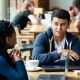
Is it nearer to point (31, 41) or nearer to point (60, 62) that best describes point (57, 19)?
point (60, 62)

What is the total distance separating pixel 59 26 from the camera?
2.95 m

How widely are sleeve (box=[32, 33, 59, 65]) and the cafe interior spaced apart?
0.12 meters

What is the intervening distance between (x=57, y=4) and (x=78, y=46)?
616 cm

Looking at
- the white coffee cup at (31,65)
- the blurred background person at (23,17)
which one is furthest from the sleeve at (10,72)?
the blurred background person at (23,17)

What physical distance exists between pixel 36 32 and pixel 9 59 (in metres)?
2.88

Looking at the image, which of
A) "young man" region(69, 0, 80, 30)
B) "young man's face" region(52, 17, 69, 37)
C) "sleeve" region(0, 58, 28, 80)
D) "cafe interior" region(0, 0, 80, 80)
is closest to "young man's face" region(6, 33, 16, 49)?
"sleeve" region(0, 58, 28, 80)

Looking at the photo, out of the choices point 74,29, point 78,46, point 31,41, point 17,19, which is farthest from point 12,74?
point 17,19

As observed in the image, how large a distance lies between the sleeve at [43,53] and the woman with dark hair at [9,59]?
59cm

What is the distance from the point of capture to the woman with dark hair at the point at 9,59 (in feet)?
6.44

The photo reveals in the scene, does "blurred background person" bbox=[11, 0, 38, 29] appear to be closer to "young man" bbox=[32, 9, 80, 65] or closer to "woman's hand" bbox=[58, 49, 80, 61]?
"young man" bbox=[32, 9, 80, 65]

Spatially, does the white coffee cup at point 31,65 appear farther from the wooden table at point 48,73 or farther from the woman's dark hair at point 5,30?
the woman's dark hair at point 5,30

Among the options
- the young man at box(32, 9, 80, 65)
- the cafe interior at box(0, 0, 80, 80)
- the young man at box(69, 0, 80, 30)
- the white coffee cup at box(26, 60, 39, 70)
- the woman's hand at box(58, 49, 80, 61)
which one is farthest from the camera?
the young man at box(69, 0, 80, 30)

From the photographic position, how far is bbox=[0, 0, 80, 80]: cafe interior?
223cm

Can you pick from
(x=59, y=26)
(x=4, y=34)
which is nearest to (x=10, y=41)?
(x=4, y=34)
